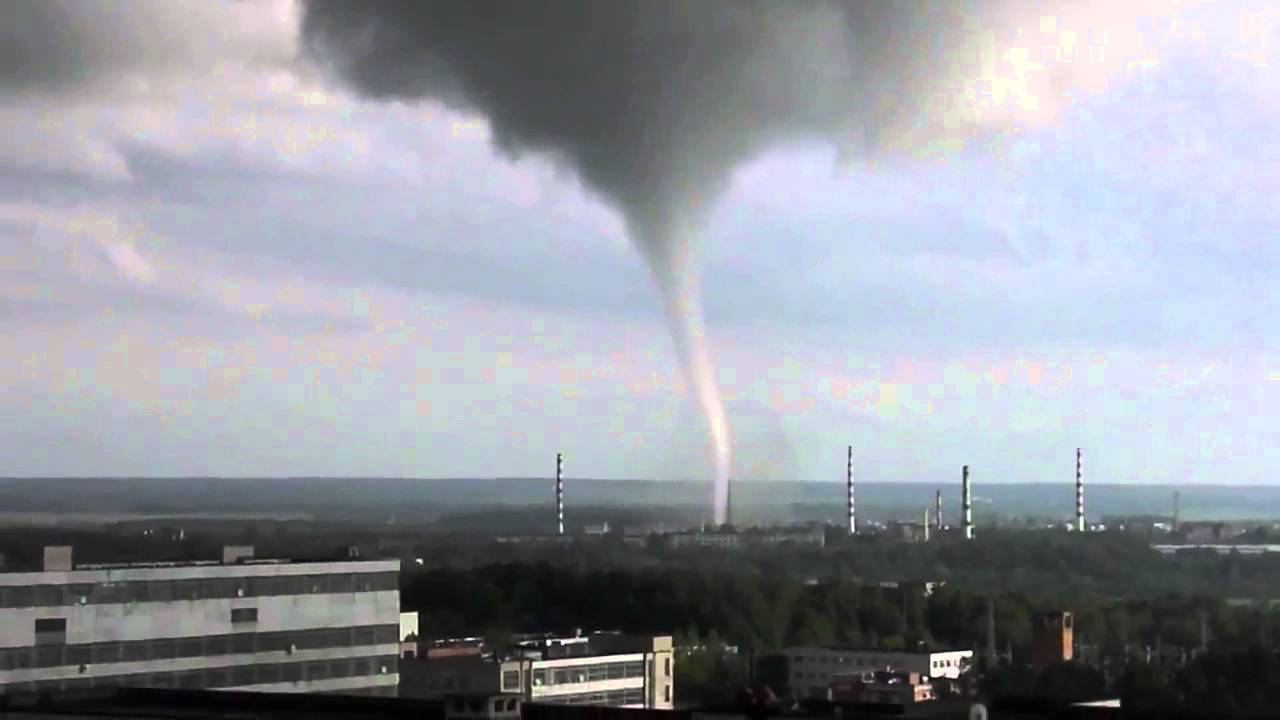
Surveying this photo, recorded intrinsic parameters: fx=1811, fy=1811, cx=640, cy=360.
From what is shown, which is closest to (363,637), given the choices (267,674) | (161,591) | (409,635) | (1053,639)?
(267,674)

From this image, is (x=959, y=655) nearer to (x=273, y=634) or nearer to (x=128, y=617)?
(x=273, y=634)

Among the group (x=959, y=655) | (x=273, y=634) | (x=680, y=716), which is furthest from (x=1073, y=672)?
(x=680, y=716)

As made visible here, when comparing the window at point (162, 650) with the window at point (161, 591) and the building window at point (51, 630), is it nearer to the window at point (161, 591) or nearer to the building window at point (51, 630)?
the window at point (161, 591)

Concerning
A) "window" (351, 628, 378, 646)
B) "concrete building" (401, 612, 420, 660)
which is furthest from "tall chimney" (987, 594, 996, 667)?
"window" (351, 628, 378, 646)

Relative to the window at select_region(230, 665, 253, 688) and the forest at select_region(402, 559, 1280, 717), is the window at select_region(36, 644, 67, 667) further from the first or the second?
the forest at select_region(402, 559, 1280, 717)

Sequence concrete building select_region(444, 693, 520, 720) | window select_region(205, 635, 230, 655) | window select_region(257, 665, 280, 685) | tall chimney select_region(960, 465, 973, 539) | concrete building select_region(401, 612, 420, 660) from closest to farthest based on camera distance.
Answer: concrete building select_region(444, 693, 520, 720), window select_region(205, 635, 230, 655), window select_region(257, 665, 280, 685), concrete building select_region(401, 612, 420, 660), tall chimney select_region(960, 465, 973, 539)

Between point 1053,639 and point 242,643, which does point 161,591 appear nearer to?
point 242,643
